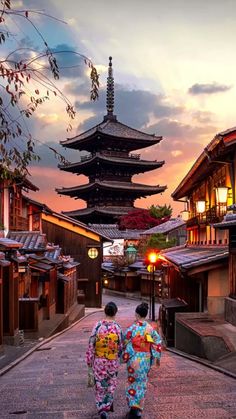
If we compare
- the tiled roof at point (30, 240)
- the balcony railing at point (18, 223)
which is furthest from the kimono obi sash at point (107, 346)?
the balcony railing at point (18, 223)

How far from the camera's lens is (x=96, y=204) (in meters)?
61.3

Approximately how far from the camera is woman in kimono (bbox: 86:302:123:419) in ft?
21.6

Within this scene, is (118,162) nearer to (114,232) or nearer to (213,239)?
(114,232)

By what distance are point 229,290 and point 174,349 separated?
7.41 ft

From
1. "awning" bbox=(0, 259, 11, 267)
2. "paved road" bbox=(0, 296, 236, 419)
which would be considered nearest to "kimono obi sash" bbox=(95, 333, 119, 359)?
"paved road" bbox=(0, 296, 236, 419)

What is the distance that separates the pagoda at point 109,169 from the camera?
58531 mm

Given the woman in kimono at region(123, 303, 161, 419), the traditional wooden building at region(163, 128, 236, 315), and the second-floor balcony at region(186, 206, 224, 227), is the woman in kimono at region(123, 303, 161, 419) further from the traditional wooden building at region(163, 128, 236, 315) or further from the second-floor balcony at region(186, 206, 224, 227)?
the second-floor balcony at region(186, 206, 224, 227)

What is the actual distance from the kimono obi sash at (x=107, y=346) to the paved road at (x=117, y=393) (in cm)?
78

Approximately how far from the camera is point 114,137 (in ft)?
192

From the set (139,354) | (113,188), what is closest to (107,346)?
(139,354)

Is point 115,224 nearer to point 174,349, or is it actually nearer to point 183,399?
point 174,349

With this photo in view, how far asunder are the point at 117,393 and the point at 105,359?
1490 mm

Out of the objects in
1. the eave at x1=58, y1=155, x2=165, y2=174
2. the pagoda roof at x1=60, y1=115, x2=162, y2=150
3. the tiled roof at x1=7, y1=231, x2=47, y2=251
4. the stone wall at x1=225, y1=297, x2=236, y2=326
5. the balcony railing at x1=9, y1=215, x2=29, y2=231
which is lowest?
the stone wall at x1=225, y1=297, x2=236, y2=326

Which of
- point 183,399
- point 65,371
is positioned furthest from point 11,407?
point 65,371
